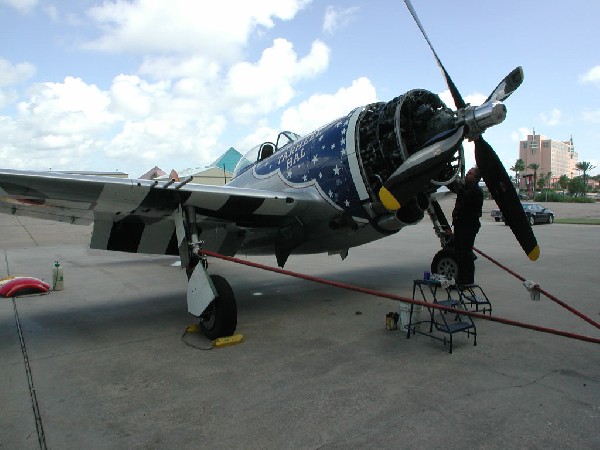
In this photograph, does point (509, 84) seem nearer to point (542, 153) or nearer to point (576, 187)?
point (576, 187)

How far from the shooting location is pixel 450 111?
481 cm

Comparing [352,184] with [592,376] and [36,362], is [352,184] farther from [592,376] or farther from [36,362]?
[36,362]

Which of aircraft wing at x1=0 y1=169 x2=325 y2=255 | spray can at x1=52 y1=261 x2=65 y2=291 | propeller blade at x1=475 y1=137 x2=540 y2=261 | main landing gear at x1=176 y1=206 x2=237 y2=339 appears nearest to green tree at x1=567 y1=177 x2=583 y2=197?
propeller blade at x1=475 y1=137 x2=540 y2=261

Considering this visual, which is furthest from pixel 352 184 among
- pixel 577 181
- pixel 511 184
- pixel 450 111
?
pixel 577 181

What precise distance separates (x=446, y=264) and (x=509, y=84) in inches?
146

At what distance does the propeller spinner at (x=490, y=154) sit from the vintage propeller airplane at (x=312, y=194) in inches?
0.4

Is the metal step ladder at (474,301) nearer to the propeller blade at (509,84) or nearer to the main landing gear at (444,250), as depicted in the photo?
the main landing gear at (444,250)

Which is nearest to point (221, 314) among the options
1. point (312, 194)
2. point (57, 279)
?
point (312, 194)

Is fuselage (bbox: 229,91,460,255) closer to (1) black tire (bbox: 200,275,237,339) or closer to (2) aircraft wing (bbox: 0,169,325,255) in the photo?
(2) aircraft wing (bbox: 0,169,325,255)

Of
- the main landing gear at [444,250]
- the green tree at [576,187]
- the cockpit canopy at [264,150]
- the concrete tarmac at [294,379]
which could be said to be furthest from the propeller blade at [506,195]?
the green tree at [576,187]

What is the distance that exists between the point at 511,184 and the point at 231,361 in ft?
12.1

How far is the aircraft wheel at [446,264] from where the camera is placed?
23.5 ft

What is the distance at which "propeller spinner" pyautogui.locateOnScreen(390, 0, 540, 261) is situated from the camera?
4.13 m

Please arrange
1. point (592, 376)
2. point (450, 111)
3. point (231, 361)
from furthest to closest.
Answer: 1. point (450, 111)
2. point (231, 361)
3. point (592, 376)
